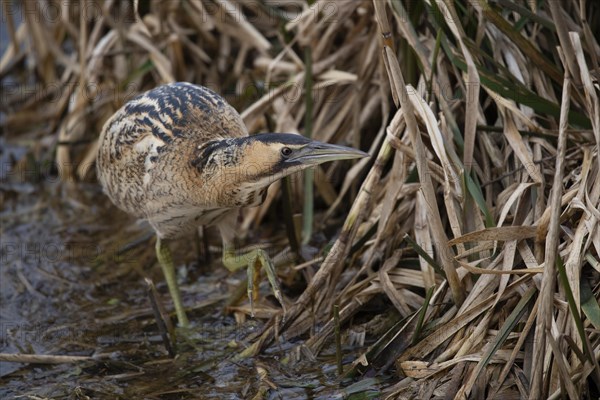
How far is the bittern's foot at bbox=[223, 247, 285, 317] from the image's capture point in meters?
3.55

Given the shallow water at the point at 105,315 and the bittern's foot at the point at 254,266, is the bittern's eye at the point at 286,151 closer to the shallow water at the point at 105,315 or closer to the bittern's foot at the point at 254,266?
the bittern's foot at the point at 254,266

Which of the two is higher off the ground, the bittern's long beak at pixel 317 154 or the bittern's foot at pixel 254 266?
the bittern's long beak at pixel 317 154

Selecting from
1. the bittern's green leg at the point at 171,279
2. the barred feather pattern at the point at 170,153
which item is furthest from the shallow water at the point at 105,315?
the barred feather pattern at the point at 170,153

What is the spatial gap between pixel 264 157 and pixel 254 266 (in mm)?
584

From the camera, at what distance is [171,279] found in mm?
4270

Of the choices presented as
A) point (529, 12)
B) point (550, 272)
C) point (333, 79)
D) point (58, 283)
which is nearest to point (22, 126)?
point (58, 283)

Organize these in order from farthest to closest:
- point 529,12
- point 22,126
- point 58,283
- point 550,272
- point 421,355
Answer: point 22,126 → point 58,283 → point 529,12 → point 421,355 → point 550,272

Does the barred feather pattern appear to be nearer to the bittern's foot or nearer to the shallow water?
the bittern's foot

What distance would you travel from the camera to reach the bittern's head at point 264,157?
3.30 meters

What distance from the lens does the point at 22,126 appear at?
614cm

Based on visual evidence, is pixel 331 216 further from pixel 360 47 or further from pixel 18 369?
pixel 18 369

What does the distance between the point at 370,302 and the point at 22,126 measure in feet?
10.9

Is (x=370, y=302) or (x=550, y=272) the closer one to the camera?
(x=550, y=272)

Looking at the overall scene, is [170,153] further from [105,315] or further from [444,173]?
[444,173]
